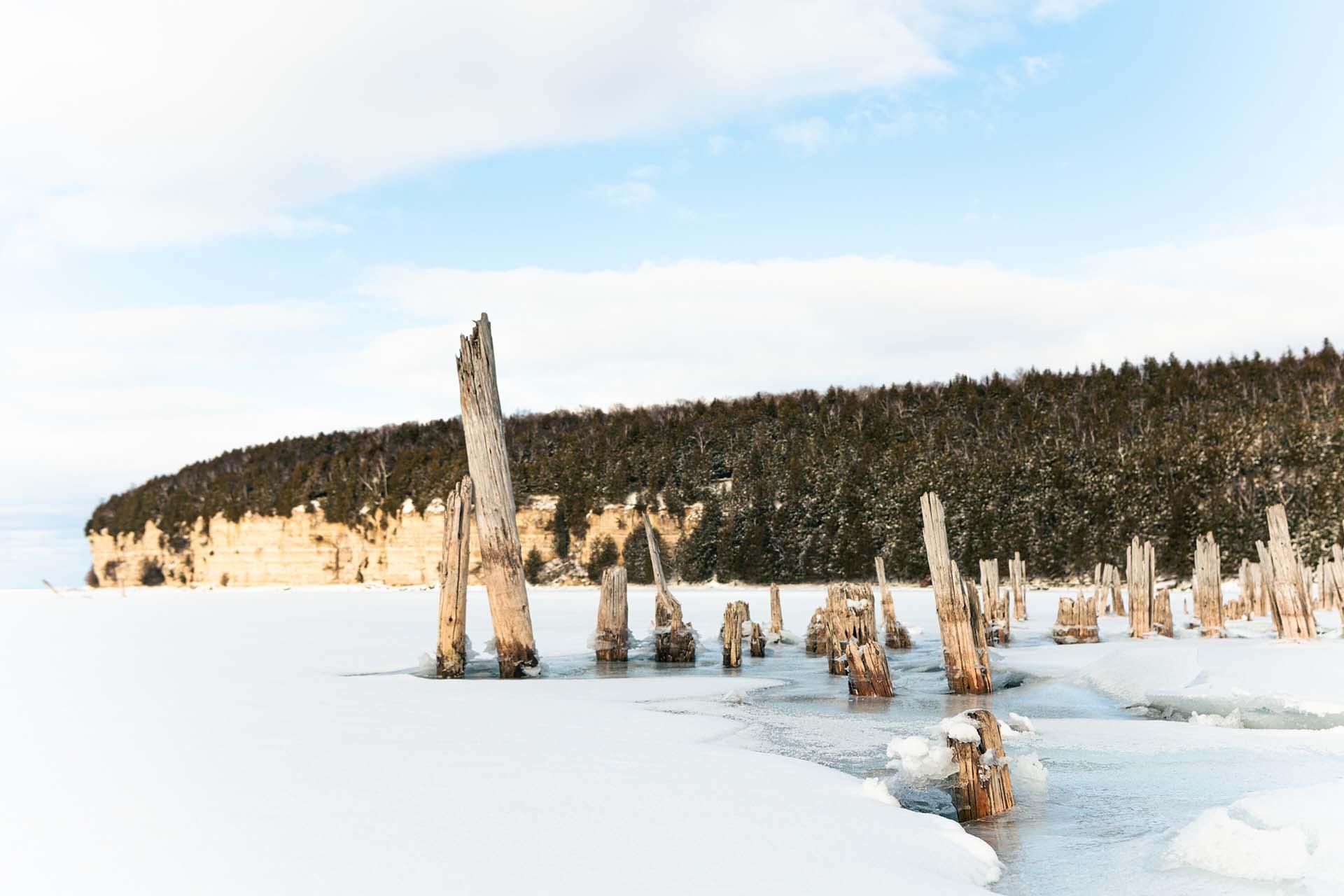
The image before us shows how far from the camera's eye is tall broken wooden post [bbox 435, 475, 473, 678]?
1010 cm

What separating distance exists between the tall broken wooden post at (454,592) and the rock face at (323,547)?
30.2m

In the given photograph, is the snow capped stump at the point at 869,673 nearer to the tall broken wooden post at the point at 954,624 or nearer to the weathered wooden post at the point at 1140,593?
the tall broken wooden post at the point at 954,624

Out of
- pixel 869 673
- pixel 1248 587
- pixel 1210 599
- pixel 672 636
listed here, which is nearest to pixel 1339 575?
pixel 1210 599

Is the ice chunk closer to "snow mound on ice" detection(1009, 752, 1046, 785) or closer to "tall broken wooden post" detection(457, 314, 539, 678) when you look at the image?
"snow mound on ice" detection(1009, 752, 1046, 785)

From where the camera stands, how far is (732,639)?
39.1 feet

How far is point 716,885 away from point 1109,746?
4.19m

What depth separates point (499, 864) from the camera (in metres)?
3.28

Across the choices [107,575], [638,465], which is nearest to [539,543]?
[638,465]

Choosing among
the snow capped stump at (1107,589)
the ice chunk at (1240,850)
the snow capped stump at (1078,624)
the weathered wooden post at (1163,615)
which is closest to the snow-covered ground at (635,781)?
the ice chunk at (1240,850)

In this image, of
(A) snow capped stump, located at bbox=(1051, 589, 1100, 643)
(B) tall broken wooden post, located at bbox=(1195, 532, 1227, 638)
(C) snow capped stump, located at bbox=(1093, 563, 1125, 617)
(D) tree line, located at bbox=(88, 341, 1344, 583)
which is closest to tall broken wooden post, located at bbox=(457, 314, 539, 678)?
(A) snow capped stump, located at bbox=(1051, 589, 1100, 643)

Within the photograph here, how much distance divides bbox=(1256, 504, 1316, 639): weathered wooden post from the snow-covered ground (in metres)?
0.44

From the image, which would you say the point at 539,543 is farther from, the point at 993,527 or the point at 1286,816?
the point at 1286,816

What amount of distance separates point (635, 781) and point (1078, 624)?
11.2 meters

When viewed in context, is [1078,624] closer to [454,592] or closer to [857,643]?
[857,643]
